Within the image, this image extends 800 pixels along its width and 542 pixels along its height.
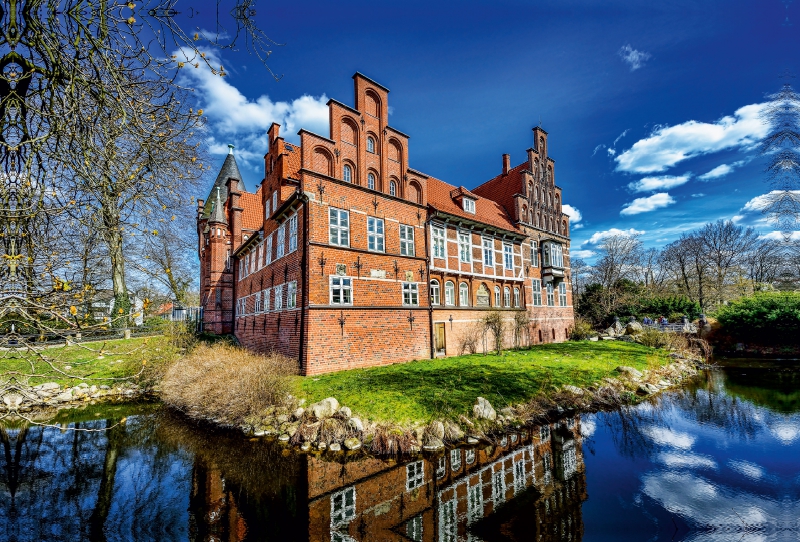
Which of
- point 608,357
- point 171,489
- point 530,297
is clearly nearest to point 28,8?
point 171,489

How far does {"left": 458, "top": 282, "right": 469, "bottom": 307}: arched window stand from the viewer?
64.7 ft

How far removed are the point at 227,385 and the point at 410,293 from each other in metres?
8.56

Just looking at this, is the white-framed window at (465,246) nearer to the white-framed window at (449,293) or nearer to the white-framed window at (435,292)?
the white-framed window at (449,293)

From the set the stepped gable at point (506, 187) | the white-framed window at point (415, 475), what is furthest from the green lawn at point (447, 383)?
the stepped gable at point (506, 187)

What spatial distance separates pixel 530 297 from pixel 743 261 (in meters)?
27.9

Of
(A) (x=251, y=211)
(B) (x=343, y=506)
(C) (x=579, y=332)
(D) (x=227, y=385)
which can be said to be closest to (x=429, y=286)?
(D) (x=227, y=385)

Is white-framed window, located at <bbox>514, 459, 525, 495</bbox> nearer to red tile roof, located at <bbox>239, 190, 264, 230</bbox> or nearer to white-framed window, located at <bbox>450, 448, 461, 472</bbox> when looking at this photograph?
white-framed window, located at <bbox>450, 448, 461, 472</bbox>

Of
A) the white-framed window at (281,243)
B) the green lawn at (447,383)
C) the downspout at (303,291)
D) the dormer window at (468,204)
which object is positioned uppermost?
the dormer window at (468,204)

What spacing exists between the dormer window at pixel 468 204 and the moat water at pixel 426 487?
13.9 metres

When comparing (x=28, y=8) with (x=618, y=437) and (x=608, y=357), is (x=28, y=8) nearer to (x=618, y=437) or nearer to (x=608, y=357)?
(x=618, y=437)

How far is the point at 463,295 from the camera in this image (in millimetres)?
20016

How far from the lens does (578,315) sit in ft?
114

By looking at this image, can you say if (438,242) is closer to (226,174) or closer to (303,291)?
(303,291)

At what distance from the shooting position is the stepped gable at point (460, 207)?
20094 millimetres
